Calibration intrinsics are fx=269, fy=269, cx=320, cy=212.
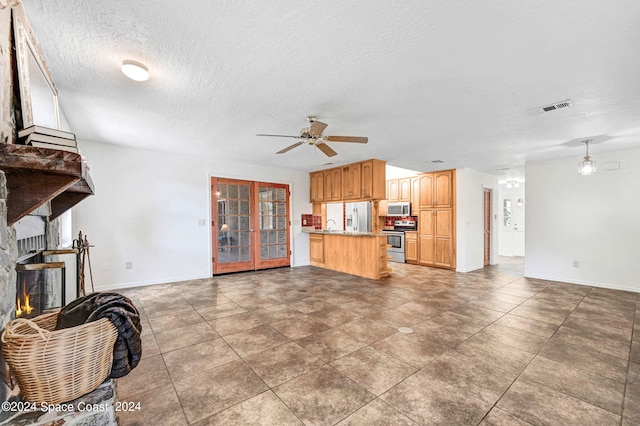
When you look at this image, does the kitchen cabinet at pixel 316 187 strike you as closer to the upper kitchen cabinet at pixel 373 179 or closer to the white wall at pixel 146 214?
the upper kitchen cabinet at pixel 373 179

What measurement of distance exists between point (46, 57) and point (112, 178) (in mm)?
2910

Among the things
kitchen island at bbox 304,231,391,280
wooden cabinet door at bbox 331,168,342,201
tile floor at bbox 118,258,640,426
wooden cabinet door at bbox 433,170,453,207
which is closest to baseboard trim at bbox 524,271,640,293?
tile floor at bbox 118,258,640,426

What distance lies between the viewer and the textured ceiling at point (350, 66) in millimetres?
1559

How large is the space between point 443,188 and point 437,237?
3.86ft

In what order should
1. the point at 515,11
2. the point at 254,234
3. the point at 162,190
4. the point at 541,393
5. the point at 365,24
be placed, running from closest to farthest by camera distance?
1. the point at 515,11
2. the point at 365,24
3. the point at 541,393
4. the point at 162,190
5. the point at 254,234

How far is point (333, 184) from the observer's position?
20.3 ft

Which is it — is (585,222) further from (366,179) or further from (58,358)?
(58,358)

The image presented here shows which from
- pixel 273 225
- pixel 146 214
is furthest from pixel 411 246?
pixel 146 214

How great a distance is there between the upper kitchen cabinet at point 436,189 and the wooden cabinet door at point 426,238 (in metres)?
0.25

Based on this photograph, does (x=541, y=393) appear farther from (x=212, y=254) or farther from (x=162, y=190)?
(x=162, y=190)

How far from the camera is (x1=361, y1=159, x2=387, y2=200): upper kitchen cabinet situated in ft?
17.3

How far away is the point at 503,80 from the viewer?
227 centimetres

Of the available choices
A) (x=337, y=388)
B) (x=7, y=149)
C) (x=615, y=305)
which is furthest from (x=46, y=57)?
(x=615, y=305)

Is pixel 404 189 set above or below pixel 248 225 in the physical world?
above
